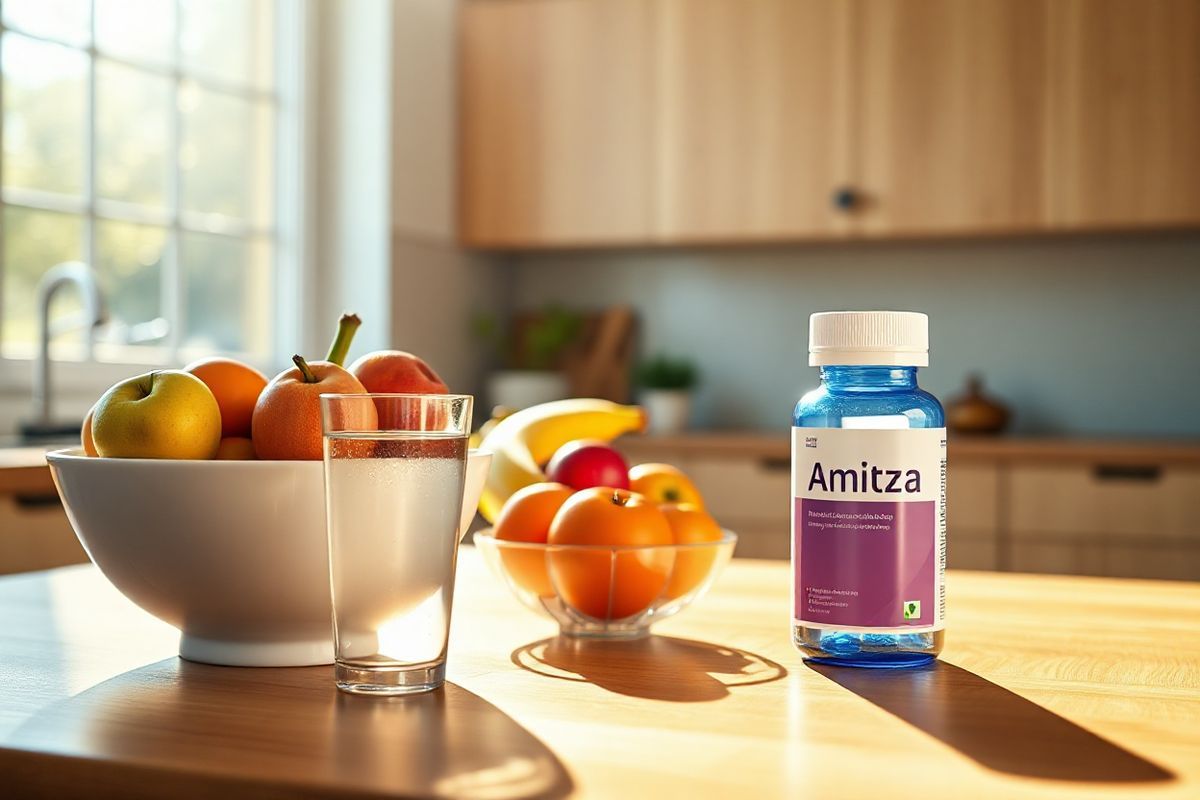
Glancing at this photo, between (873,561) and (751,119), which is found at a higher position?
(751,119)

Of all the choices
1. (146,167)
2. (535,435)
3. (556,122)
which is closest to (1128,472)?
(556,122)

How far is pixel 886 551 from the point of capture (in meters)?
0.74

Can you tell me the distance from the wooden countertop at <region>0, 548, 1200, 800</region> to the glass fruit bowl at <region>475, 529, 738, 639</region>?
0.02m

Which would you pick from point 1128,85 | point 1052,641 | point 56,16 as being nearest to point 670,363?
point 1128,85

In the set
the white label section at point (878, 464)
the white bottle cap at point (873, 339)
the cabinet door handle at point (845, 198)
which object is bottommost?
the white label section at point (878, 464)

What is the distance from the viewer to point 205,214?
3.22 m

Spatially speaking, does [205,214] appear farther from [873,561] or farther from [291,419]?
[873,561]

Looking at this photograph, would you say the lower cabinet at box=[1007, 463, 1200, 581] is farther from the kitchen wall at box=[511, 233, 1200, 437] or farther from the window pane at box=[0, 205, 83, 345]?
the window pane at box=[0, 205, 83, 345]

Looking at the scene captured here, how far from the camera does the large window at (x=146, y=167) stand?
2666mm

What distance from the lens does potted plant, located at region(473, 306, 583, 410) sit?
370 cm

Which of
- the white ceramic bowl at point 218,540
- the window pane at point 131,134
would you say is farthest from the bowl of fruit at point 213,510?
the window pane at point 131,134

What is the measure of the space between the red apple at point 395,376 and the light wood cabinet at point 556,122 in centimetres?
274

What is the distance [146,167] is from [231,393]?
242 centimetres

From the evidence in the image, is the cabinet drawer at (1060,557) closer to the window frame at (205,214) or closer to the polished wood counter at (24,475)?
the window frame at (205,214)
